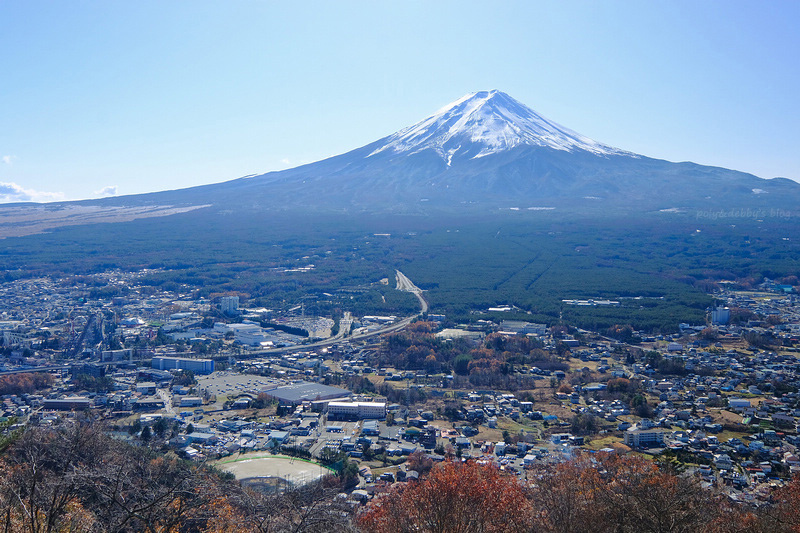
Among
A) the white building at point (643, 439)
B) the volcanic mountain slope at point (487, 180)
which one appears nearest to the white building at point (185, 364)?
the white building at point (643, 439)

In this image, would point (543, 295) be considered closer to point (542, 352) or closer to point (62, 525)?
point (542, 352)

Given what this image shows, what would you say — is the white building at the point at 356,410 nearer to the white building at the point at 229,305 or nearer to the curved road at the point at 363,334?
the curved road at the point at 363,334

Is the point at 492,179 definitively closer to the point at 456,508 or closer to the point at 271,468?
the point at 271,468

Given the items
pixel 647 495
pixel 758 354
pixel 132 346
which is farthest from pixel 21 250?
pixel 647 495

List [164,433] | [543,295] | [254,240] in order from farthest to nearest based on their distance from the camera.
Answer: [254,240]
[543,295]
[164,433]

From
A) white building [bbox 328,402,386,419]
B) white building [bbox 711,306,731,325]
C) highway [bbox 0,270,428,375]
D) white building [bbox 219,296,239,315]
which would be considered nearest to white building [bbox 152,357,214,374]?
highway [bbox 0,270,428,375]

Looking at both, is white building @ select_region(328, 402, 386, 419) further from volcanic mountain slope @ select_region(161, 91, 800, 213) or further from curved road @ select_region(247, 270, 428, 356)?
volcanic mountain slope @ select_region(161, 91, 800, 213)

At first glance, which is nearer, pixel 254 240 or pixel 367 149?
pixel 254 240
